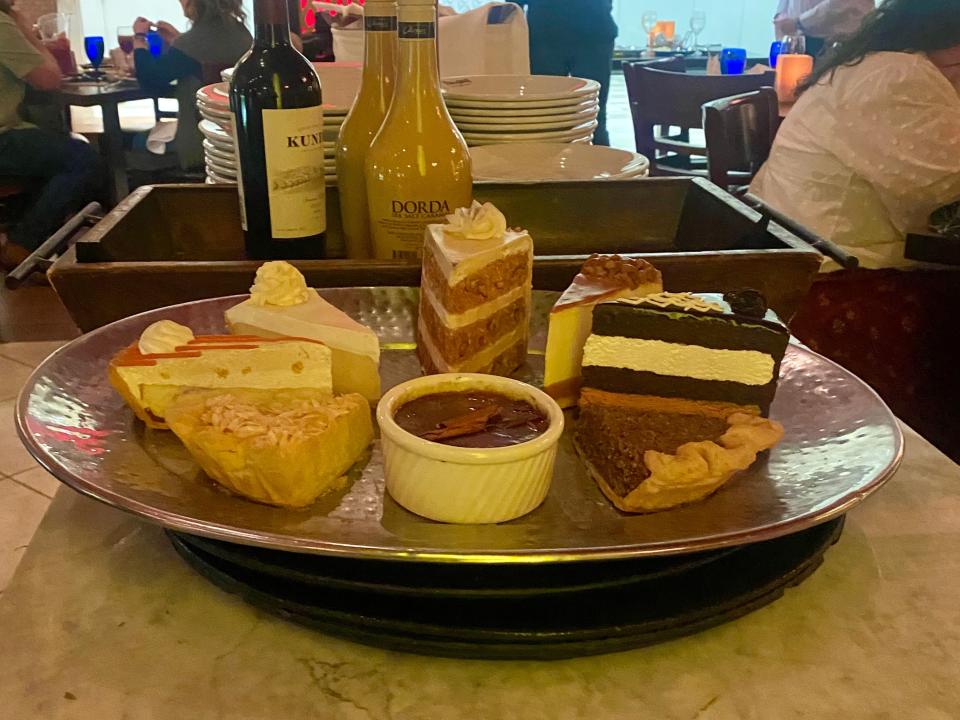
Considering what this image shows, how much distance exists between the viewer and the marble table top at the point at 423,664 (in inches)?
22.6

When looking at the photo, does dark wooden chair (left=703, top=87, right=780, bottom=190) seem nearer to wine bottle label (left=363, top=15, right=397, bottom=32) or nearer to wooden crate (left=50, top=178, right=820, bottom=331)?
wooden crate (left=50, top=178, right=820, bottom=331)

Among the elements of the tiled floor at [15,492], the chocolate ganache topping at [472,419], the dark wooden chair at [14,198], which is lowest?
the dark wooden chair at [14,198]

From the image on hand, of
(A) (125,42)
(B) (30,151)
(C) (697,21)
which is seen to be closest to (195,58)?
(B) (30,151)

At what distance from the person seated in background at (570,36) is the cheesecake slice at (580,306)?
2.52 metres

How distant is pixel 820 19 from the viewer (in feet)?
13.0

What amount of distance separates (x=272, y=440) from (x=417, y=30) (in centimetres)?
54

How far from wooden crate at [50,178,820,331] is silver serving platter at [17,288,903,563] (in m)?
0.09

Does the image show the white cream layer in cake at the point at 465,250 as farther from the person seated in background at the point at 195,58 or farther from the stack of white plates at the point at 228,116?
the person seated in background at the point at 195,58

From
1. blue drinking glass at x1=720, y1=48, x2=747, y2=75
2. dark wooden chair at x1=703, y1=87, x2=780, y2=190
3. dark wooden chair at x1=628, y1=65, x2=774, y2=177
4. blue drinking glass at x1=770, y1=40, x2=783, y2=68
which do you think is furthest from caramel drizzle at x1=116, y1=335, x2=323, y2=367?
blue drinking glass at x1=770, y1=40, x2=783, y2=68

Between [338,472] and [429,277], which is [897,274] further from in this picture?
[338,472]

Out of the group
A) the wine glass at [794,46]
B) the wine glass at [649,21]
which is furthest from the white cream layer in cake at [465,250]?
the wine glass at [649,21]

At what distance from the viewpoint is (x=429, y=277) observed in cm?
99

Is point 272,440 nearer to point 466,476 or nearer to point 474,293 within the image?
point 466,476

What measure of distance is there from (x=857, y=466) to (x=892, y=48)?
5.46 feet
